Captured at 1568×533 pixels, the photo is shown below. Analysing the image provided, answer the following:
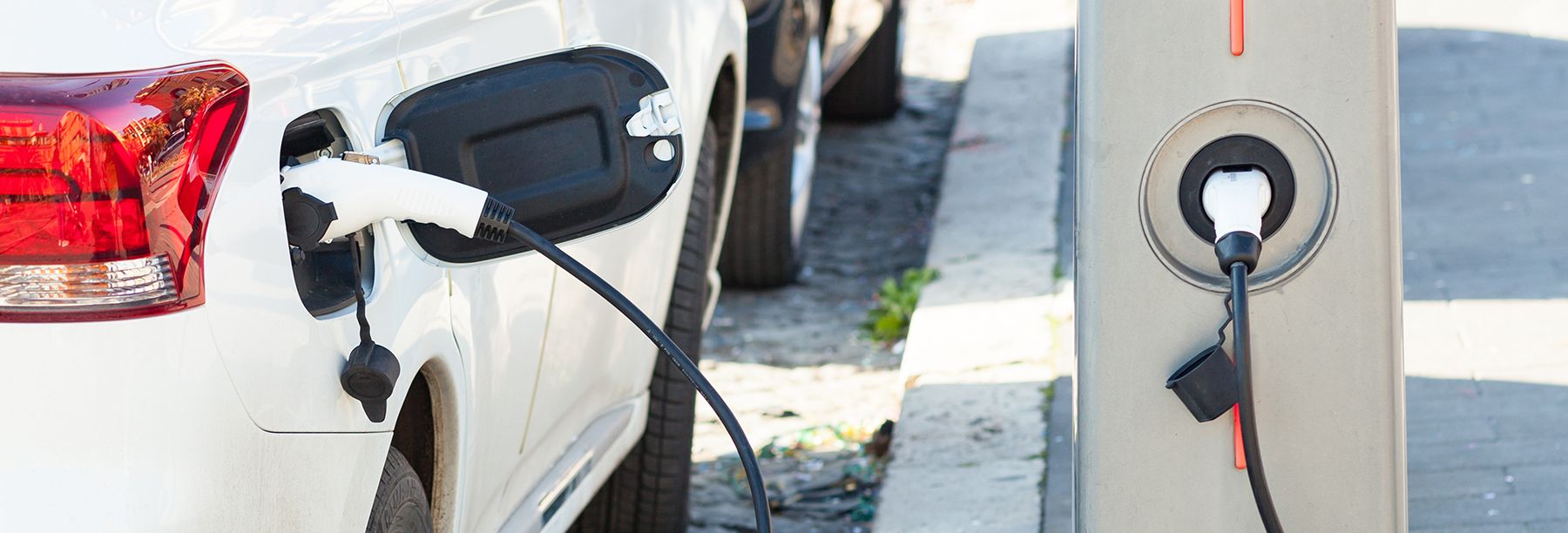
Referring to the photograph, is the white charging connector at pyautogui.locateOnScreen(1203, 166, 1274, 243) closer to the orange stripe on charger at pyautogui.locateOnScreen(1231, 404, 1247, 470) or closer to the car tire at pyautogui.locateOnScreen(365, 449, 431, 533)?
the orange stripe on charger at pyautogui.locateOnScreen(1231, 404, 1247, 470)

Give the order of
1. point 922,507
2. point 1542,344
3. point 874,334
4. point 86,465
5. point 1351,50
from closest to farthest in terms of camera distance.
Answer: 1. point 86,465
2. point 1351,50
3. point 922,507
4. point 1542,344
5. point 874,334

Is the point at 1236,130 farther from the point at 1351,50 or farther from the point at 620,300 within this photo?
the point at 620,300

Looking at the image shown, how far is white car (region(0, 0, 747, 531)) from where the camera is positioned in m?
1.35

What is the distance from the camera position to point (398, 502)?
6.11ft

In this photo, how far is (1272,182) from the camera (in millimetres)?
1560

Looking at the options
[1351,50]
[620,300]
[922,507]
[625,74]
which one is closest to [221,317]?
[620,300]

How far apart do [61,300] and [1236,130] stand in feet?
3.55

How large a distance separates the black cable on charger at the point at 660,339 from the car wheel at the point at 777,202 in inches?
107

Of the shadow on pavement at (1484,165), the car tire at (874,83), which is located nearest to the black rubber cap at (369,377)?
the shadow on pavement at (1484,165)

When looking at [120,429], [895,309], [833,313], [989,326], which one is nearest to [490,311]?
[120,429]

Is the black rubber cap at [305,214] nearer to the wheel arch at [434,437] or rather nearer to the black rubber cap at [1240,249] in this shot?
the wheel arch at [434,437]

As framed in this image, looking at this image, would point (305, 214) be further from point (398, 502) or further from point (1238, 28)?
point (1238, 28)

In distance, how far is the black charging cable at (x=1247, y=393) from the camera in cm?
152

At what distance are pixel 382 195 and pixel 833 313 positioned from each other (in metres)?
3.47
